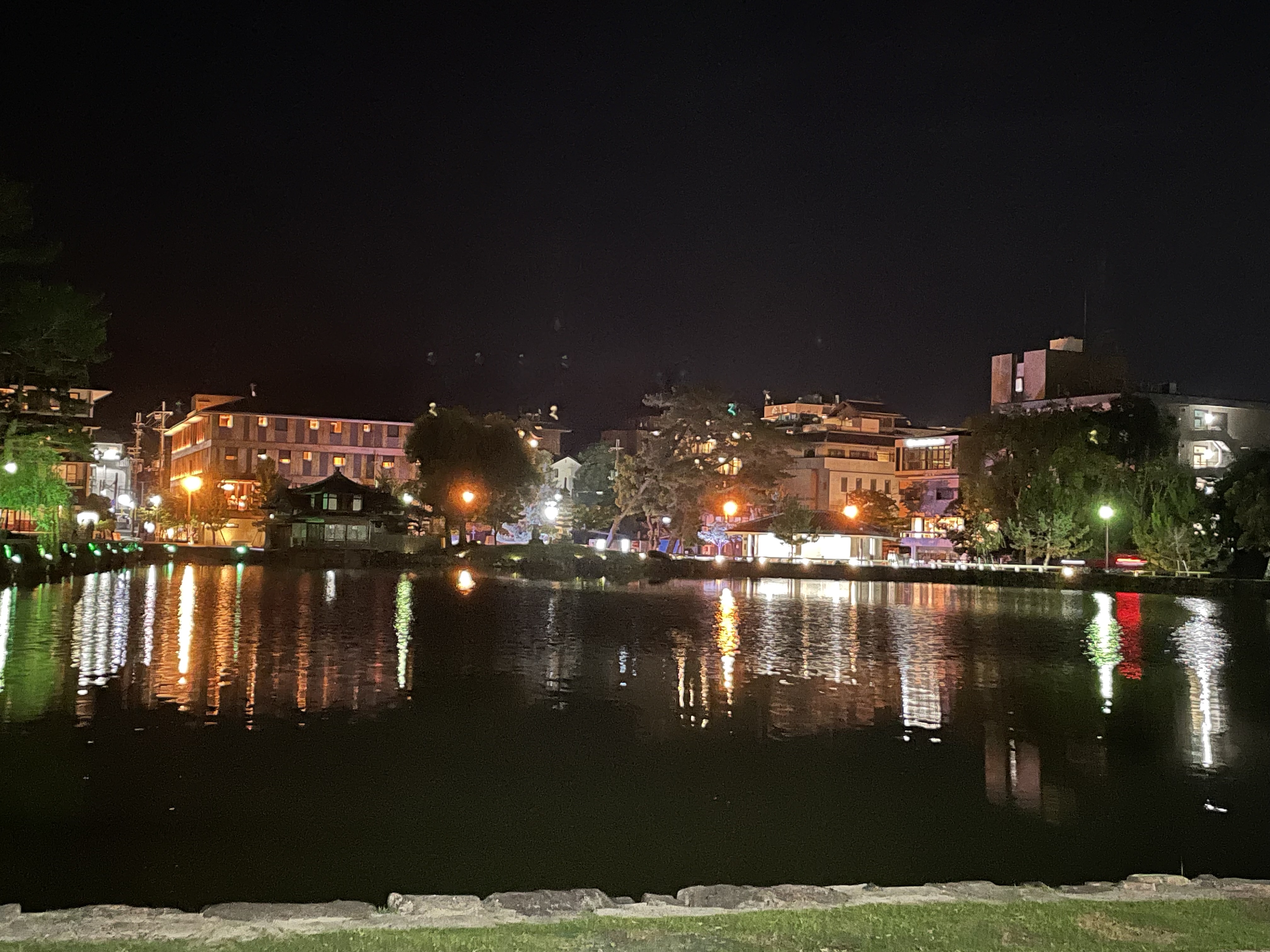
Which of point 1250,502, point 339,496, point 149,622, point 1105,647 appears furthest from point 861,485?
point 149,622

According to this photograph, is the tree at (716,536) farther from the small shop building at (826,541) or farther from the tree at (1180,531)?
the tree at (1180,531)

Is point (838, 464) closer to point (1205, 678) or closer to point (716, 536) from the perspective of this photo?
point (716, 536)

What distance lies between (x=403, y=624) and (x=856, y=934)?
24186 mm

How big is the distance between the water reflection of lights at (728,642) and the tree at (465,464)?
45379 millimetres

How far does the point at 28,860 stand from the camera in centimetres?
870

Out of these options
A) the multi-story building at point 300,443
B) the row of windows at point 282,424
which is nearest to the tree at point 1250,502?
the multi-story building at point 300,443

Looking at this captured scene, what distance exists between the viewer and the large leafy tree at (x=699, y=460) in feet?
274

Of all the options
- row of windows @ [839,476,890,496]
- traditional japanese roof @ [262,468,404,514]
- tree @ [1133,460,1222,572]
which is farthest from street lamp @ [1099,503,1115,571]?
traditional japanese roof @ [262,468,404,514]

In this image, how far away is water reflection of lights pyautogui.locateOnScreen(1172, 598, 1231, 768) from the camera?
1434 centimetres

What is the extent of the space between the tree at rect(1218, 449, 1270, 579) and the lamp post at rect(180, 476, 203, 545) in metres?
74.3

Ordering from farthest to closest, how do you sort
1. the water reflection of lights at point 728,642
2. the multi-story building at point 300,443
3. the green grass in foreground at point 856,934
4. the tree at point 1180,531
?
the multi-story building at point 300,443, the tree at point 1180,531, the water reflection of lights at point 728,642, the green grass in foreground at point 856,934

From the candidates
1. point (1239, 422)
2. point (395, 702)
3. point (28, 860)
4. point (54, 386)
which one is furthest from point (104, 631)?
point (1239, 422)

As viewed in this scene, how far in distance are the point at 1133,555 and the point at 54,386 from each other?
179 ft

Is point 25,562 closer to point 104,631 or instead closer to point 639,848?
point 104,631
